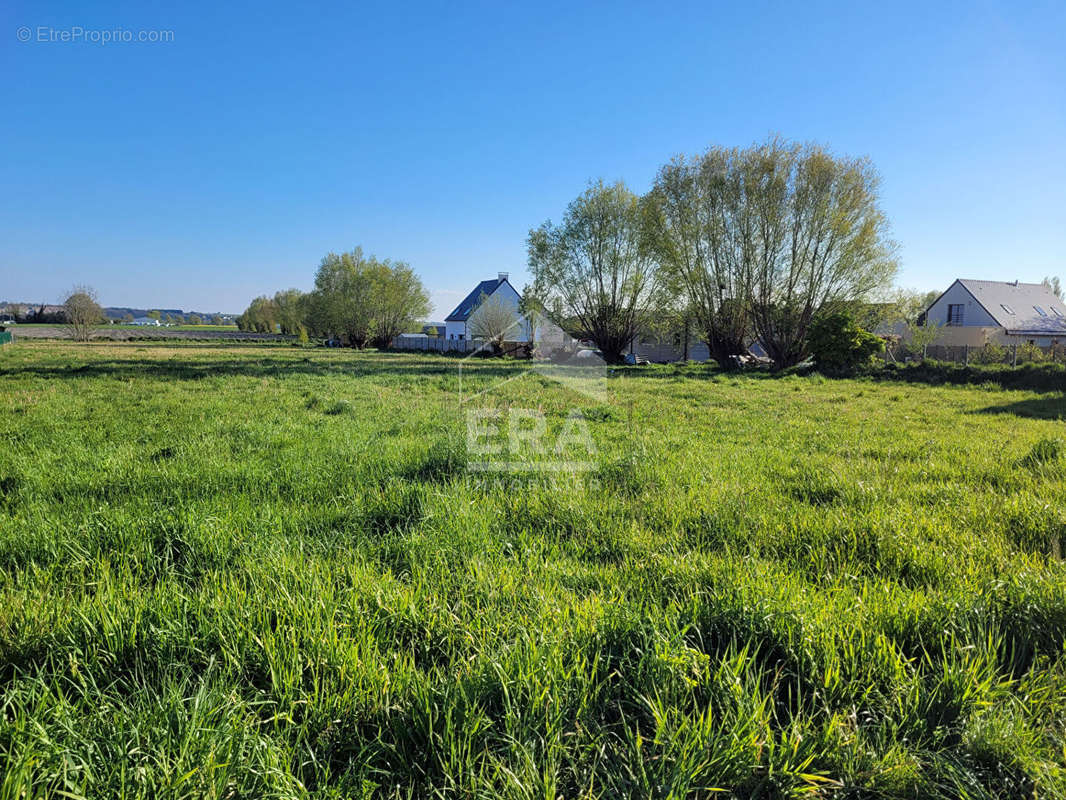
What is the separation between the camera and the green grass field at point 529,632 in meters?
1.55

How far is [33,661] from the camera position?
1.96 m

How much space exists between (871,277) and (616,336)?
14287 millimetres

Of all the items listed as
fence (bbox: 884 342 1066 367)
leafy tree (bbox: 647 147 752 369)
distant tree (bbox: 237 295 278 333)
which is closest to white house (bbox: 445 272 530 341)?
leafy tree (bbox: 647 147 752 369)

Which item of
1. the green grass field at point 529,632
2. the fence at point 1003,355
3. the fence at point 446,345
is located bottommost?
the green grass field at point 529,632

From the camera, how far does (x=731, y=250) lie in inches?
1059

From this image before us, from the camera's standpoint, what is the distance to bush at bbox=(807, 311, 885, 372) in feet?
66.9

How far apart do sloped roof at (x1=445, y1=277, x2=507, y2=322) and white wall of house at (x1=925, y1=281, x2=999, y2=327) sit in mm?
39312

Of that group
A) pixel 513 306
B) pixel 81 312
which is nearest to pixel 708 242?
pixel 513 306

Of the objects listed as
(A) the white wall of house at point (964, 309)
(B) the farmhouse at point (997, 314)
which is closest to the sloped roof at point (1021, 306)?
(B) the farmhouse at point (997, 314)

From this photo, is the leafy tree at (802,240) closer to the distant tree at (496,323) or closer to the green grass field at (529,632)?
the distant tree at (496,323)

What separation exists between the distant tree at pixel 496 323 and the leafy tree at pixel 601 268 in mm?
5046

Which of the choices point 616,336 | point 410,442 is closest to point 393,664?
point 410,442

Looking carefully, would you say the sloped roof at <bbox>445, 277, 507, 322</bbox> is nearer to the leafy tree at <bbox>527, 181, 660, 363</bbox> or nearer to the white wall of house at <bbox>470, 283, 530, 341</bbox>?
the white wall of house at <bbox>470, 283, 530, 341</bbox>

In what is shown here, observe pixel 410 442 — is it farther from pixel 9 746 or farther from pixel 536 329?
pixel 536 329
